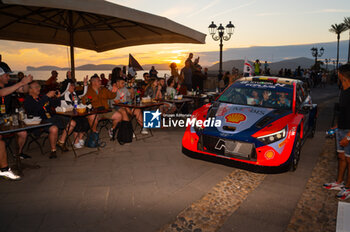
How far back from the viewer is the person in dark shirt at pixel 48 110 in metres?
4.96

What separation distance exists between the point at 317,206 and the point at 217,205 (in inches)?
53.8

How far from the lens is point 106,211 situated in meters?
3.24

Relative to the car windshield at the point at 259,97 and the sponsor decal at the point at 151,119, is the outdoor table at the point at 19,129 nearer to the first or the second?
the sponsor decal at the point at 151,119

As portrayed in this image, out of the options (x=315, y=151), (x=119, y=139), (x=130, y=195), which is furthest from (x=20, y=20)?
(x=315, y=151)

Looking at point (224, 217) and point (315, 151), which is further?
point (315, 151)

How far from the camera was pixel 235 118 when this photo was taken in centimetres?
440

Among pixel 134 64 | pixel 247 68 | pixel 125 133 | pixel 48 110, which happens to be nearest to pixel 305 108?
pixel 125 133

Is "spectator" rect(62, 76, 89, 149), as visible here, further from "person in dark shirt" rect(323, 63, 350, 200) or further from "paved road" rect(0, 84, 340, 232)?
"person in dark shirt" rect(323, 63, 350, 200)

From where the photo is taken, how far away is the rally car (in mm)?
3967

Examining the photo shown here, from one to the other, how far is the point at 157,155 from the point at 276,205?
8.80 ft

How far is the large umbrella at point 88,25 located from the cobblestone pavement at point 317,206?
477 cm

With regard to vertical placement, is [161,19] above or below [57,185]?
above

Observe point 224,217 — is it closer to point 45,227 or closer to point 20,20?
point 45,227

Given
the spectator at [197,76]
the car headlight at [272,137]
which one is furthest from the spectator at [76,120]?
the spectator at [197,76]
